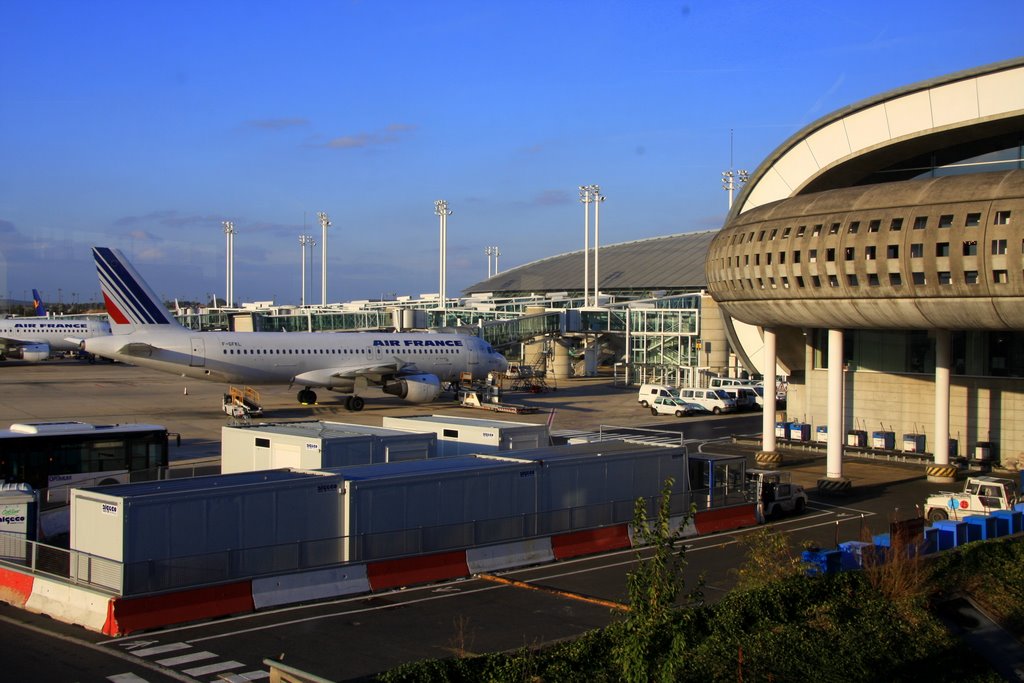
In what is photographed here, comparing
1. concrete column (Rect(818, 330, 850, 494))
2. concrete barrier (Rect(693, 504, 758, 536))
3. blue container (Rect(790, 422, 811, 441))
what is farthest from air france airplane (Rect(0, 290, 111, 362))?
concrete barrier (Rect(693, 504, 758, 536))

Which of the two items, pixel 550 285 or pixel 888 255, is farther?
pixel 550 285

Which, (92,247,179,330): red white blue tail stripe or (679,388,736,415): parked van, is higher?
(92,247,179,330): red white blue tail stripe

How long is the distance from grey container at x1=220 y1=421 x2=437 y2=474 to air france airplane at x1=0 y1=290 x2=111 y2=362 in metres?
78.0

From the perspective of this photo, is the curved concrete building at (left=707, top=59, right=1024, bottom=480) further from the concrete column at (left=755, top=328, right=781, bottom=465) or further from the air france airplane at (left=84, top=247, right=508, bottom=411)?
the air france airplane at (left=84, top=247, right=508, bottom=411)

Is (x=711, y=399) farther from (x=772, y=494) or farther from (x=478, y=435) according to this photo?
(x=478, y=435)

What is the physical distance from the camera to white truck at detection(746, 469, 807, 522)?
2796cm

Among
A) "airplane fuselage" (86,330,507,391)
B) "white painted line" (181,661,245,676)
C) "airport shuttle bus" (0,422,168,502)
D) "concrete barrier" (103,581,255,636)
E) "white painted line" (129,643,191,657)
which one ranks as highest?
"airplane fuselage" (86,330,507,391)

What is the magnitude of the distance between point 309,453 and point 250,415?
27851 mm

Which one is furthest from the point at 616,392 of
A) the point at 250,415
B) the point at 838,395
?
the point at 838,395

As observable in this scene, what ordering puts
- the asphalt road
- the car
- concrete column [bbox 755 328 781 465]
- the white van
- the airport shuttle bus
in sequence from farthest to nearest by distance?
the white van → the car → concrete column [bbox 755 328 781 465] → the airport shuttle bus → the asphalt road

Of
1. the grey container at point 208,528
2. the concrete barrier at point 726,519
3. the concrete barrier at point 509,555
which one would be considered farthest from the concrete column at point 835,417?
the grey container at point 208,528

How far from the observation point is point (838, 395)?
1368 inches

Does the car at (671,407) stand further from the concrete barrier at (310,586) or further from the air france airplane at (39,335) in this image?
the air france airplane at (39,335)

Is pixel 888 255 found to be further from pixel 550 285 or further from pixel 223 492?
pixel 550 285
